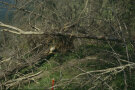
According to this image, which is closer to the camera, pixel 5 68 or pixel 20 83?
pixel 20 83

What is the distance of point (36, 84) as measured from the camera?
15.8 feet

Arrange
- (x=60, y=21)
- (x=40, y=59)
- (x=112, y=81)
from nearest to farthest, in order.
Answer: (x=112, y=81), (x=40, y=59), (x=60, y=21)

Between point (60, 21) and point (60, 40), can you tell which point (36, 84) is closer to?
point (60, 40)

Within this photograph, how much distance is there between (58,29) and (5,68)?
205cm

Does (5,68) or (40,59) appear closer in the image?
(5,68)

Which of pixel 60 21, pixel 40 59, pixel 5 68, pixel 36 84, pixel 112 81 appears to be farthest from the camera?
pixel 60 21

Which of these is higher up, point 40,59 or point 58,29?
point 58,29

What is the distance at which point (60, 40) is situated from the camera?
20.4 feet

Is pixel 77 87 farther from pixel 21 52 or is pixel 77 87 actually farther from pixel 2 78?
pixel 21 52

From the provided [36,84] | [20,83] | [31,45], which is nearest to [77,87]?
[36,84]

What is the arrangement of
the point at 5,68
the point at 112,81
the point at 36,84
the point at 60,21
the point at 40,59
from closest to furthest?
the point at 112,81, the point at 36,84, the point at 5,68, the point at 40,59, the point at 60,21

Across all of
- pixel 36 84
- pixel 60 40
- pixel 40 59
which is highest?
pixel 60 40

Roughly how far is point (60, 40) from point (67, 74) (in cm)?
157

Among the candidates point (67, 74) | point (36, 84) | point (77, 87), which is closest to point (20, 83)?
point (36, 84)
